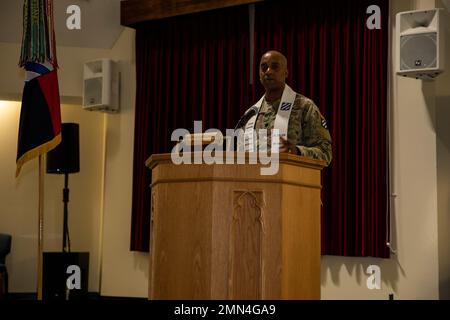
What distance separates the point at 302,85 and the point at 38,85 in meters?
2.28

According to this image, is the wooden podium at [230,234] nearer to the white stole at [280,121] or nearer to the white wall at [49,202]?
the white stole at [280,121]

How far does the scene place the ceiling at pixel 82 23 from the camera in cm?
677

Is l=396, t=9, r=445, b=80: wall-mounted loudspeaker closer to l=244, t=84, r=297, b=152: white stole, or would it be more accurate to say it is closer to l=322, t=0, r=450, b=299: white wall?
l=322, t=0, r=450, b=299: white wall

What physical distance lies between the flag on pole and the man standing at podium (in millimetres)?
1826

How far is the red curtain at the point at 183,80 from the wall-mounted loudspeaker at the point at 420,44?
1616 millimetres

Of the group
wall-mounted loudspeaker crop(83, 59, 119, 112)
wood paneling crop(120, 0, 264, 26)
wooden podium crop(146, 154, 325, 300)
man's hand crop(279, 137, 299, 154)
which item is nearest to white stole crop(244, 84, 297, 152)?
man's hand crop(279, 137, 299, 154)

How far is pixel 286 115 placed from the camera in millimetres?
3625

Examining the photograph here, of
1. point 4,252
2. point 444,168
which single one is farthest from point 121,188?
point 444,168

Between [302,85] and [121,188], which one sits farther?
[121,188]

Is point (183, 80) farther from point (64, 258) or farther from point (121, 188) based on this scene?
point (64, 258)

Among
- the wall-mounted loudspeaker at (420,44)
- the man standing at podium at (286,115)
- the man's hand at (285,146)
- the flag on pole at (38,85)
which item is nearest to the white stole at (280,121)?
the man standing at podium at (286,115)

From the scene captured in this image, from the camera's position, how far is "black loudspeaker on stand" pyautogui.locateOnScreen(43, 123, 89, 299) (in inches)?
250

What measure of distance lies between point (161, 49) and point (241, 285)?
4.31 m

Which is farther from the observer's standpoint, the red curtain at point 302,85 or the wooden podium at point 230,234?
the red curtain at point 302,85
